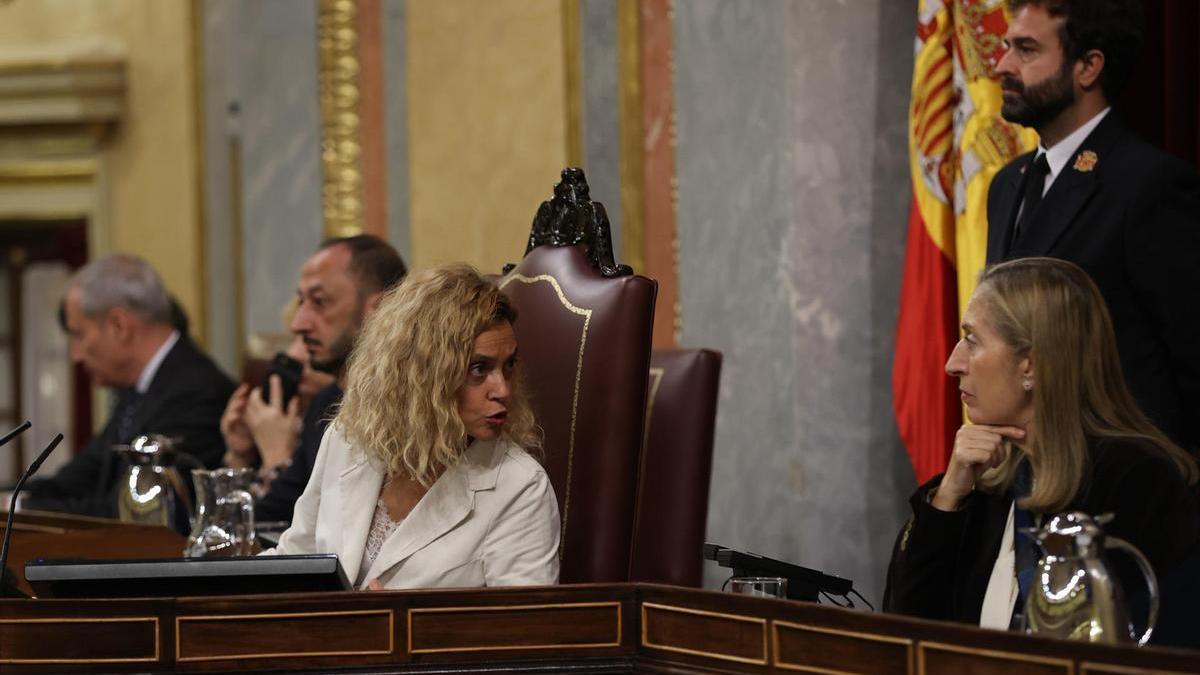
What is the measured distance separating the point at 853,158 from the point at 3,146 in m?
5.64

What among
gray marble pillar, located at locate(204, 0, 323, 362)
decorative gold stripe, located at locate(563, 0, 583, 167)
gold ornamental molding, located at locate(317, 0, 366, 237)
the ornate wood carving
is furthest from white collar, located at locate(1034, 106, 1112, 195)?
gray marble pillar, located at locate(204, 0, 323, 362)

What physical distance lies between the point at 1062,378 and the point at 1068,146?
3.14 feet

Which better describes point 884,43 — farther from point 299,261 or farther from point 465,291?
point 299,261

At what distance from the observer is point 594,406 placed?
3.08 m

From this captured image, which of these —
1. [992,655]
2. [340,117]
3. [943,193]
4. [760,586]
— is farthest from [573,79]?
[992,655]

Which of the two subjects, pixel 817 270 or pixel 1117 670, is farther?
pixel 817 270

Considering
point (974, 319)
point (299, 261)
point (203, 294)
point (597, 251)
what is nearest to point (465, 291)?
point (597, 251)

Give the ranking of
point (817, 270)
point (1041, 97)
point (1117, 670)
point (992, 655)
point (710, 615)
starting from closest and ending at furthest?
point (1117, 670) < point (992, 655) < point (710, 615) < point (1041, 97) < point (817, 270)

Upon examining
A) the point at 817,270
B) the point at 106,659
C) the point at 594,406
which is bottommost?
the point at 106,659

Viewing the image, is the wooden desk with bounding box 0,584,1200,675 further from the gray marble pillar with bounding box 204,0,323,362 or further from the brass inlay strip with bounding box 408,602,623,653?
the gray marble pillar with bounding box 204,0,323,362

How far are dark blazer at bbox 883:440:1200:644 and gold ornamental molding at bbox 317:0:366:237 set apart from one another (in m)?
4.09

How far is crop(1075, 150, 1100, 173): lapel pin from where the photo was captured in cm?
338

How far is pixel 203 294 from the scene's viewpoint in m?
8.53

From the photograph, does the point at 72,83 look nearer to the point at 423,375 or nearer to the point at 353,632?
the point at 423,375
